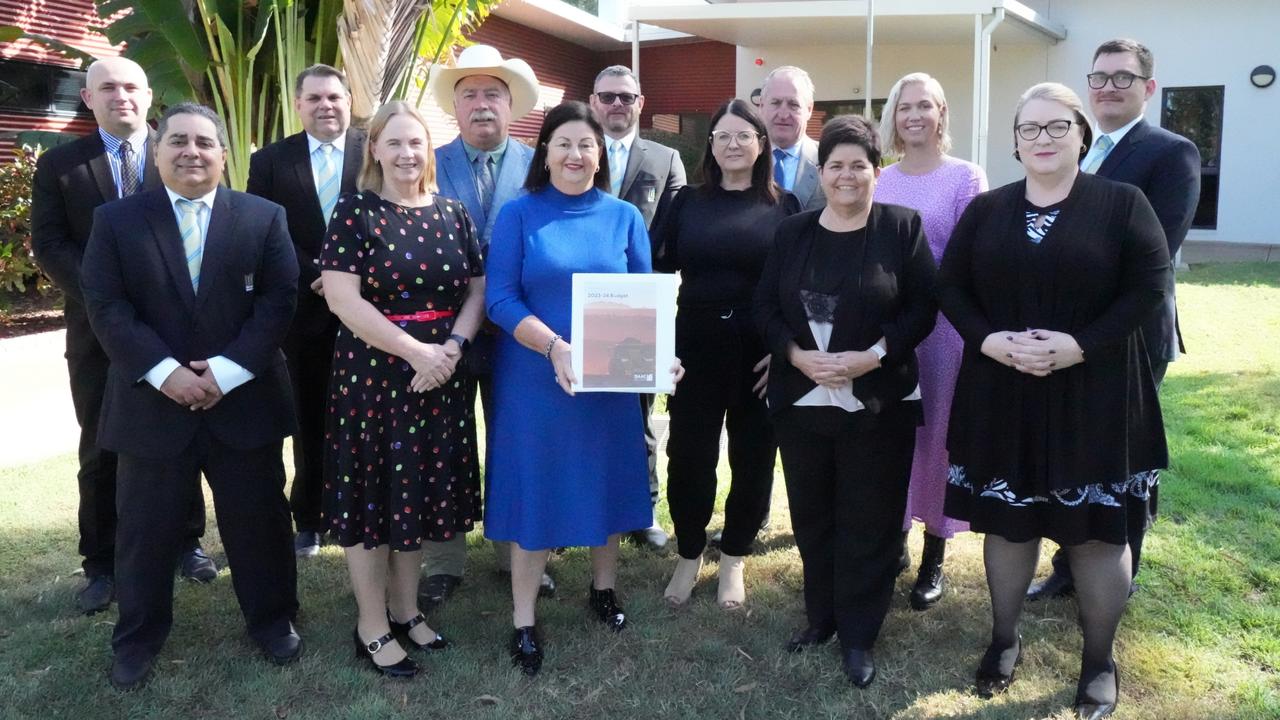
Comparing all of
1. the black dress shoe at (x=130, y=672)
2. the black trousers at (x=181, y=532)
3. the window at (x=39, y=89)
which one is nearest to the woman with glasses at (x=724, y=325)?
the black trousers at (x=181, y=532)

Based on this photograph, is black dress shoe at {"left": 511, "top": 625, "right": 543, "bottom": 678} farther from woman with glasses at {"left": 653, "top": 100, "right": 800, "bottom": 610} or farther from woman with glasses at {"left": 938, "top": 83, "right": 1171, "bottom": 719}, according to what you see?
woman with glasses at {"left": 938, "top": 83, "right": 1171, "bottom": 719}

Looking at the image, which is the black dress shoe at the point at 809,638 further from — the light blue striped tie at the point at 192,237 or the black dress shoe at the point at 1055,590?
the light blue striped tie at the point at 192,237

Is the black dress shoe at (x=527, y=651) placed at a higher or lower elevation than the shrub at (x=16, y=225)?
lower

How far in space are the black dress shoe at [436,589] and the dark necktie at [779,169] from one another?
2.45m

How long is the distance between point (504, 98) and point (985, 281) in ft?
7.59

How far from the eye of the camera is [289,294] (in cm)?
403

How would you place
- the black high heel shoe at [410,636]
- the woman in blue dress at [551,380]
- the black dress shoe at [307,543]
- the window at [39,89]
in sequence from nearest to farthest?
1. the woman in blue dress at [551,380]
2. the black high heel shoe at [410,636]
3. the black dress shoe at [307,543]
4. the window at [39,89]

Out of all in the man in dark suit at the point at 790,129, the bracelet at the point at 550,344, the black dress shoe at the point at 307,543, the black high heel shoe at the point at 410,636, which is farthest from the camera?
the black dress shoe at the point at 307,543

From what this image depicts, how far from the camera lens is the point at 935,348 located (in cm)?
438

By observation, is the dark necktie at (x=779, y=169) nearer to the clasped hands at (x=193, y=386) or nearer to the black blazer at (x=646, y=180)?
the black blazer at (x=646, y=180)

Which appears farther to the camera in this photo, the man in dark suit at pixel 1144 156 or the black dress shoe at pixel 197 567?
the black dress shoe at pixel 197 567

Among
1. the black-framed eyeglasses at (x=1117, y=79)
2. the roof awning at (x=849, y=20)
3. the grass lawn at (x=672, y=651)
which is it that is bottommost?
the grass lawn at (x=672, y=651)

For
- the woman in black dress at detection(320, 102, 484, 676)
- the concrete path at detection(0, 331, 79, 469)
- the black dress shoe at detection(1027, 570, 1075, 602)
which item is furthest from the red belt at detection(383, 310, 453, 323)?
the concrete path at detection(0, 331, 79, 469)

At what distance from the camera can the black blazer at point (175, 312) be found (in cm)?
371
